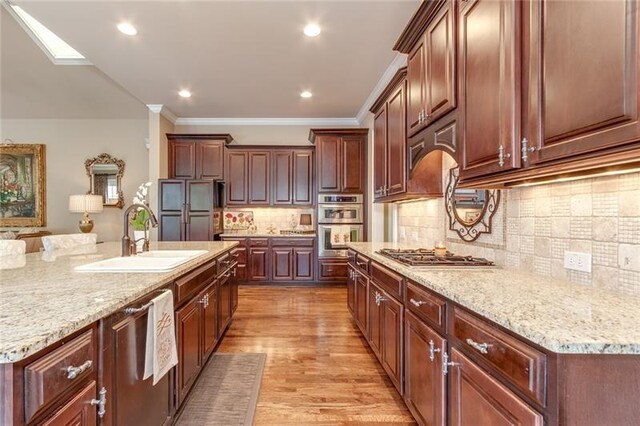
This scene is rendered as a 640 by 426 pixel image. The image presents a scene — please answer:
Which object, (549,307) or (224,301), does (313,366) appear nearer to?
(224,301)

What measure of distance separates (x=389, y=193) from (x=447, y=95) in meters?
1.35

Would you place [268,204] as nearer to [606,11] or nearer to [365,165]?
[365,165]

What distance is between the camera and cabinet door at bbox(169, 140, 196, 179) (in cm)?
558

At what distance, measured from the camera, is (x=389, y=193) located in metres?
3.08

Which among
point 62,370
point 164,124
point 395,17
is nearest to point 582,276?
point 62,370

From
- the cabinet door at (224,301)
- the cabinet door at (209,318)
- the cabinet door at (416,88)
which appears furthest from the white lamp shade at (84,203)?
the cabinet door at (416,88)

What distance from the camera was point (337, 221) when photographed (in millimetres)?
5398

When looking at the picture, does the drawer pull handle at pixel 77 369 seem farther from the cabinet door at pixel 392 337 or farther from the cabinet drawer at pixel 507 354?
the cabinet door at pixel 392 337

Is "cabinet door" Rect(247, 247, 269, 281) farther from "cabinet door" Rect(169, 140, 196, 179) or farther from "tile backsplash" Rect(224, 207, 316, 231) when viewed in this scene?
"cabinet door" Rect(169, 140, 196, 179)

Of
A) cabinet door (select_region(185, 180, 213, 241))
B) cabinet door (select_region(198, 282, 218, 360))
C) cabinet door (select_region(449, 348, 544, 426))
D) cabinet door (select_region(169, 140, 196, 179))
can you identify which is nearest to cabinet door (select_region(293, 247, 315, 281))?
cabinet door (select_region(185, 180, 213, 241))

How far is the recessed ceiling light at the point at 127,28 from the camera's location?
3033 mm

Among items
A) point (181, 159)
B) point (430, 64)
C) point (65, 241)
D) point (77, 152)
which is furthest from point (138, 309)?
point (77, 152)

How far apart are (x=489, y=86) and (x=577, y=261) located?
36.2 inches

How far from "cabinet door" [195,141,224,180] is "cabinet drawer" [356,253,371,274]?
3.44 m
